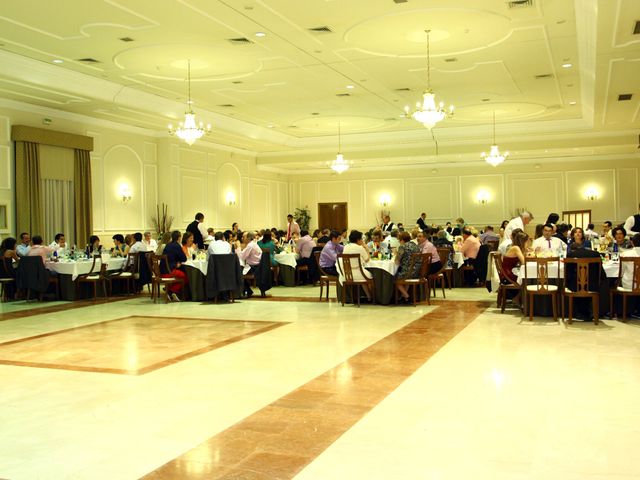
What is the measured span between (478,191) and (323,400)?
18585 millimetres

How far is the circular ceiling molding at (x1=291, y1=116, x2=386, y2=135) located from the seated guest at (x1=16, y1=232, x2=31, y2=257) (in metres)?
7.17

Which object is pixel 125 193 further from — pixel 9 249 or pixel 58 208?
pixel 9 249

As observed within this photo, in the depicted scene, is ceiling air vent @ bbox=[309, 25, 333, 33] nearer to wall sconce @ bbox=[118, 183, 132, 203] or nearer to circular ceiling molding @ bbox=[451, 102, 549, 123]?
circular ceiling molding @ bbox=[451, 102, 549, 123]

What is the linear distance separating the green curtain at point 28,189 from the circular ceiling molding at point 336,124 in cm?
642

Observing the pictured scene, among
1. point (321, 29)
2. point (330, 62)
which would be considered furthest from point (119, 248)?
point (321, 29)

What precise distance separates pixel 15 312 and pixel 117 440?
6996 mm

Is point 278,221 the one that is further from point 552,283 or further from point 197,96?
point 552,283

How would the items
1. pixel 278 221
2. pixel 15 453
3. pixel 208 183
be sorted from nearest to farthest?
pixel 15 453, pixel 208 183, pixel 278 221

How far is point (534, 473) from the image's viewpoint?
3.33 metres

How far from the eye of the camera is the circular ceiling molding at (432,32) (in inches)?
334

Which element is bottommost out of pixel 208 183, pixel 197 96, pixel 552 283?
pixel 552 283

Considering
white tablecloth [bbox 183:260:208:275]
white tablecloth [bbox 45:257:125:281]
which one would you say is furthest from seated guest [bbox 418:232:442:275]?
white tablecloth [bbox 45:257:125:281]

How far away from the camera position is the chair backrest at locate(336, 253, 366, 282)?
9.79 metres

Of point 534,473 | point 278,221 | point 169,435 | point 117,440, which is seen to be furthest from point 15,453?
point 278,221
